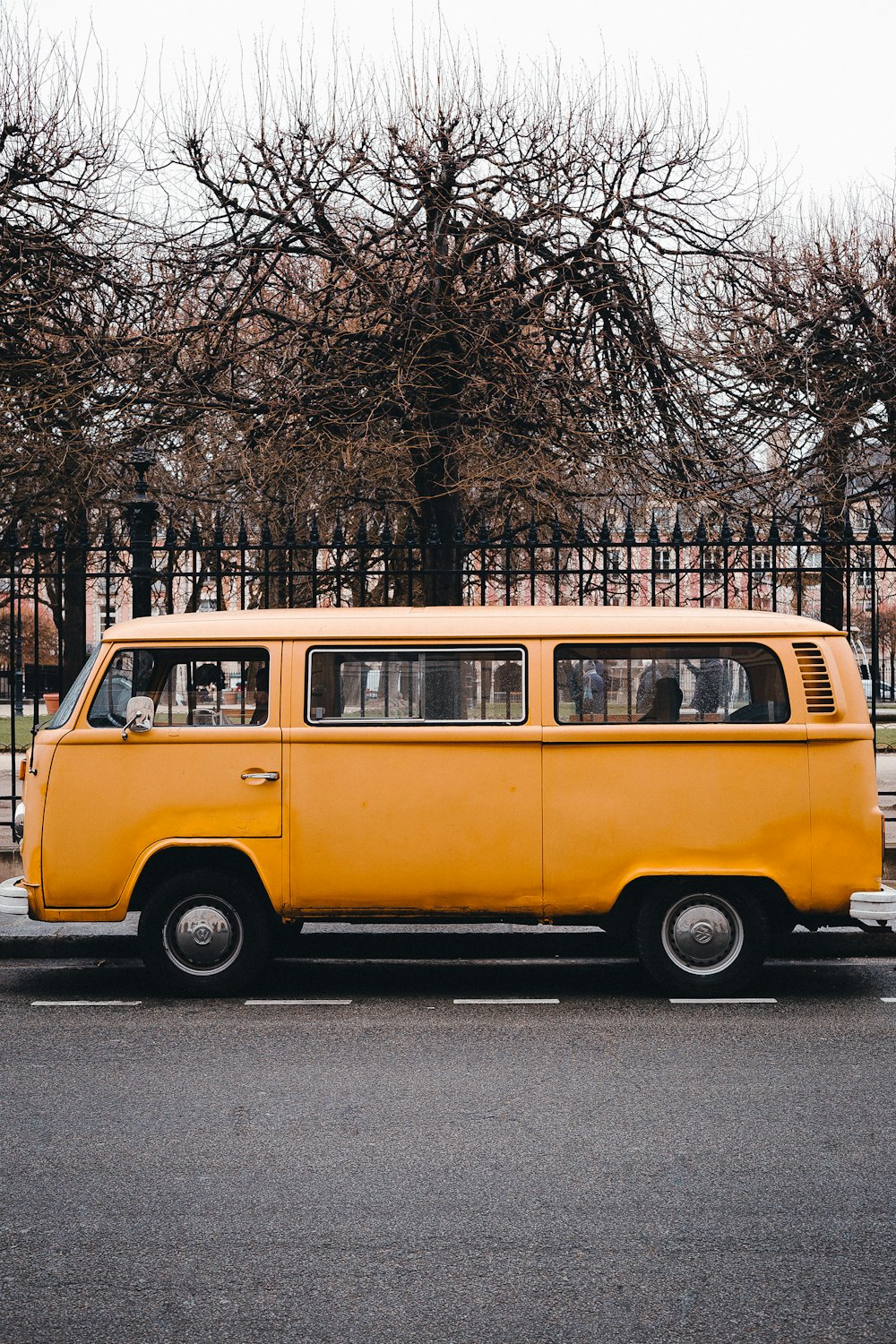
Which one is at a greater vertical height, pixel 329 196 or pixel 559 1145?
pixel 329 196

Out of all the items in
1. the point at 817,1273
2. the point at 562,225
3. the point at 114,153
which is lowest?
the point at 817,1273

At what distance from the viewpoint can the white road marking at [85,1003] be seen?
711 cm

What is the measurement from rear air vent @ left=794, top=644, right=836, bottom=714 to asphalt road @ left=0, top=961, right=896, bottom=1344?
1638 mm

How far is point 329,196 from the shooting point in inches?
552

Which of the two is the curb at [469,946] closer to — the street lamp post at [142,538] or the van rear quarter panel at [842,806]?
the van rear quarter panel at [842,806]

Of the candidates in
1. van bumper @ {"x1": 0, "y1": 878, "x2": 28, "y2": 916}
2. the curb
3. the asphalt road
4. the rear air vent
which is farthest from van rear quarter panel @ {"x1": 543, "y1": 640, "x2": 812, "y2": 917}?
van bumper @ {"x1": 0, "y1": 878, "x2": 28, "y2": 916}

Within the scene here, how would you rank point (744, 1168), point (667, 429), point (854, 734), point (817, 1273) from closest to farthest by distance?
1. point (817, 1273)
2. point (744, 1168)
3. point (854, 734)
4. point (667, 429)

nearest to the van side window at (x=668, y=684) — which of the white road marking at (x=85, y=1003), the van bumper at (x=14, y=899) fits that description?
the white road marking at (x=85, y=1003)

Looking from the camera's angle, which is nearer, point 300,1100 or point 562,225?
point 300,1100

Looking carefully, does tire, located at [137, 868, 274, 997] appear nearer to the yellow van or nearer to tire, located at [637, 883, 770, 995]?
the yellow van

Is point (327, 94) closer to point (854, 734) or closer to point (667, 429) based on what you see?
point (667, 429)

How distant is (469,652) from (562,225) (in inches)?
331

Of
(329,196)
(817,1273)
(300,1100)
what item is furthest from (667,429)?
(817,1273)

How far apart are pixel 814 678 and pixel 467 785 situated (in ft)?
6.70
